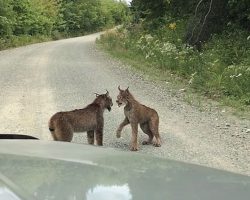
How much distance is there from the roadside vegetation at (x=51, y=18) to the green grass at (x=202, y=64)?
12.4 metres

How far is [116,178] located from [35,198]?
1.67ft

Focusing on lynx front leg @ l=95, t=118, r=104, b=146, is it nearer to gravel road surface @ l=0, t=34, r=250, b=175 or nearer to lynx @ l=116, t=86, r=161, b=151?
lynx @ l=116, t=86, r=161, b=151

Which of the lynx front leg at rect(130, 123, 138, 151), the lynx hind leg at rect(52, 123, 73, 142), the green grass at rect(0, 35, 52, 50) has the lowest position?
the green grass at rect(0, 35, 52, 50)

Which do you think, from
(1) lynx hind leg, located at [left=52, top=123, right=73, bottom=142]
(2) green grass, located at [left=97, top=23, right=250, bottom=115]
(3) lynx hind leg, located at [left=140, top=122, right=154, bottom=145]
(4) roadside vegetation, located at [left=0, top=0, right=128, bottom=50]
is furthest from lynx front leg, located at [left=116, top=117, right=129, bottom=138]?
(4) roadside vegetation, located at [left=0, top=0, right=128, bottom=50]

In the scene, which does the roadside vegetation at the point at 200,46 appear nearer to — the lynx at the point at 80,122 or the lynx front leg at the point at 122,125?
the lynx front leg at the point at 122,125

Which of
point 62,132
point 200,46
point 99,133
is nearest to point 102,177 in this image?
point 62,132

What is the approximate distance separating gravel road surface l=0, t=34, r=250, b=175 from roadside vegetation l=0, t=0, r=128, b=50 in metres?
16.3

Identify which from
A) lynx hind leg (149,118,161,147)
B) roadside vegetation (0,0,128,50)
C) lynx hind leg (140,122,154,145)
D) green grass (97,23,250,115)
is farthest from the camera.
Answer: roadside vegetation (0,0,128,50)

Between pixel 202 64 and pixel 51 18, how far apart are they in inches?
1309

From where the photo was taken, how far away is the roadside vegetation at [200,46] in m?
12.4

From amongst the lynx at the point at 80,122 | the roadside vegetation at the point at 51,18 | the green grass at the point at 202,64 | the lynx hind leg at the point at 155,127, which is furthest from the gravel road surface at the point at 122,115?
the roadside vegetation at the point at 51,18

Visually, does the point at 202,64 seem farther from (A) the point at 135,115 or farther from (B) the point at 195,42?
(A) the point at 135,115

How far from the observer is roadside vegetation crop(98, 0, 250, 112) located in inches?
487

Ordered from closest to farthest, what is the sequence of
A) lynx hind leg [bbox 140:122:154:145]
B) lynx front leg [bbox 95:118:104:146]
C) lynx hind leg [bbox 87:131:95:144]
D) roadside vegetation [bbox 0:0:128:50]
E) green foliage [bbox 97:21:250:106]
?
lynx front leg [bbox 95:118:104:146]
lynx hind leg [bbox 87:131:95:144]
lynx hind leg [bbox 140:122:154:145]
green foliage [bbox 97:21:250:106]
roadside vegetation [bbox 0:0:128:50]
